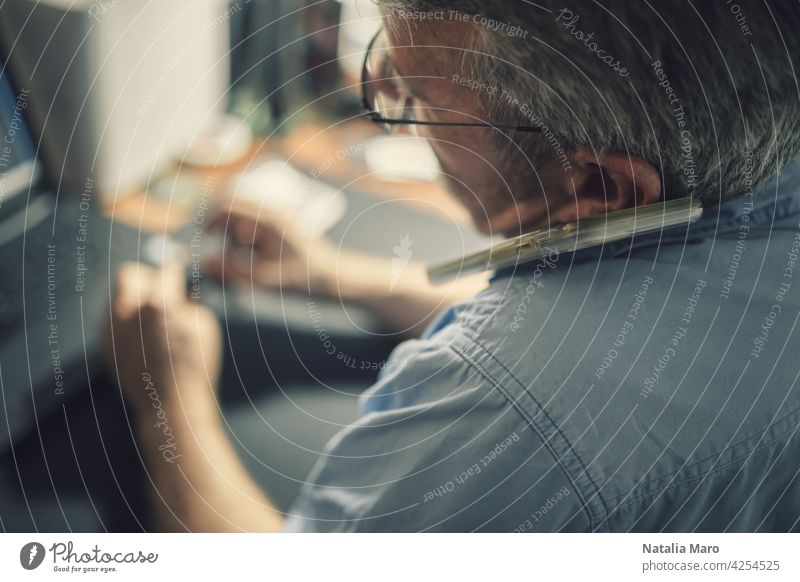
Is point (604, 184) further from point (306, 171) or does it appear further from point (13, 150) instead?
point (13, 150)

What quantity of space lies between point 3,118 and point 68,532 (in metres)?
0.28

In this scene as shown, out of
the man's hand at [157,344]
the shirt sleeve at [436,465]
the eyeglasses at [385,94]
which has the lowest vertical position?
the shirt sleeve at [436,465]

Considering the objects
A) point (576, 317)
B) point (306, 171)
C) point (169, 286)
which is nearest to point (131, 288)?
point (169, 286)

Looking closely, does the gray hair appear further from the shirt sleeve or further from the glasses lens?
the shirt sleeve

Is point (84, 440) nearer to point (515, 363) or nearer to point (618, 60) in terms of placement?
point (515, 363)

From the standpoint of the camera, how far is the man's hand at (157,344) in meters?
0.44

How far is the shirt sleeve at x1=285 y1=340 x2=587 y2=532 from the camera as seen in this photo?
15.1 inches

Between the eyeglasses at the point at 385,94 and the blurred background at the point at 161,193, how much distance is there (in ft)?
0.04

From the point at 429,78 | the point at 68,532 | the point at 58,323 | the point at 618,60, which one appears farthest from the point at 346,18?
the point at 68,532

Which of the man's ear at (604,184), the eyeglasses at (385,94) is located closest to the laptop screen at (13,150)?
the eyeglasses at (385,94)

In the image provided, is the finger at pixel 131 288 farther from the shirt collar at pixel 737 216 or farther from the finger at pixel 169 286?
the shirt collar at pixel 737 216

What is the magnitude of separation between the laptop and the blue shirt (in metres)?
0.19

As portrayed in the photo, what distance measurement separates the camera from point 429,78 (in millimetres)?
406

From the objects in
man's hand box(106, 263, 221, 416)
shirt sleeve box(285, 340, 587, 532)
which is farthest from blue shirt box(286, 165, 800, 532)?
man's hand box(106, 263, 221, 416)
